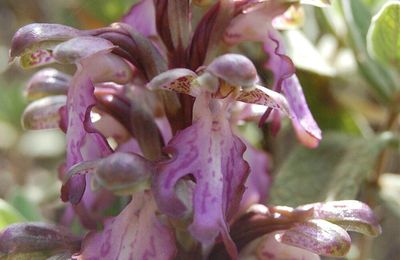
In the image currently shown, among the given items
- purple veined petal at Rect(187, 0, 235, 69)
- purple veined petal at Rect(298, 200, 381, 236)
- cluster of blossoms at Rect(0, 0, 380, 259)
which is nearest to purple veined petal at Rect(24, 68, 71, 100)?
cluster of blossoms at Rect(0, 0, 380, 259)

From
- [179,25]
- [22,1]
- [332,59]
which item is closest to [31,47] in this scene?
[179,25]

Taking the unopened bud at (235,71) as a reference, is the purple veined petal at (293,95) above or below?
below

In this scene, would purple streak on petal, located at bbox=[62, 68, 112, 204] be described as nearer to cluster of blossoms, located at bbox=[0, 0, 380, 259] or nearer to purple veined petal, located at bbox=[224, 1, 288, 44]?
cluster of blossoms, located at bbox=[0, 0, 380, 259]

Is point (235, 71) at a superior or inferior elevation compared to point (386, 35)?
superior

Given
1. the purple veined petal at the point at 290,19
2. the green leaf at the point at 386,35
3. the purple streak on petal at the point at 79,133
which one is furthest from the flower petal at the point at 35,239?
the green leaf at the point at 386,35

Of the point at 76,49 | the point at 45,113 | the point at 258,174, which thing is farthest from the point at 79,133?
the point at 258,174

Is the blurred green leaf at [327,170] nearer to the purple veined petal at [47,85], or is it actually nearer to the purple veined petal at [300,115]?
the purple veined petal at [300,115]

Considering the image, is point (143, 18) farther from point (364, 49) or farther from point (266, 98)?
point (364, 49)

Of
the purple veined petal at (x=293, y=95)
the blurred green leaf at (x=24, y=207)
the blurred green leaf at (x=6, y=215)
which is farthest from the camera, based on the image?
the blurred green leaf at (x=24, y=207)
